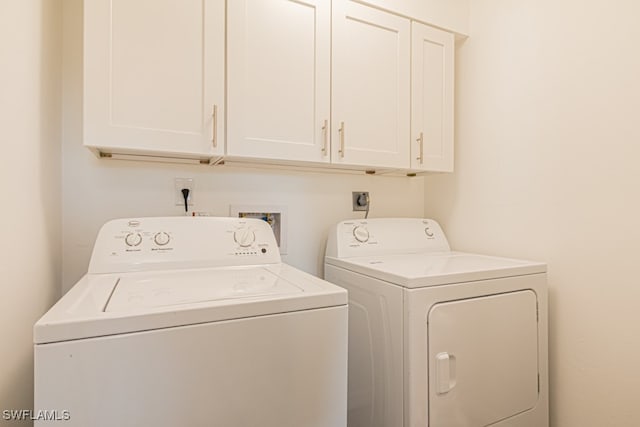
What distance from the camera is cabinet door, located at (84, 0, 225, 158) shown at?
1.08m

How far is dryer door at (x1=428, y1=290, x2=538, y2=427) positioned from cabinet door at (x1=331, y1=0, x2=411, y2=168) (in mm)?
772

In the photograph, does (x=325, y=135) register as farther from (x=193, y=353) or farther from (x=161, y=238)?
(x=193, y=353)

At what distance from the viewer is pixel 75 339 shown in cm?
66

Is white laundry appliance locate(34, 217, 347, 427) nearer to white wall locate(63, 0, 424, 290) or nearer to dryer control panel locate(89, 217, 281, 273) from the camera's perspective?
dryer control panel locate(89, 217, 281, 273)

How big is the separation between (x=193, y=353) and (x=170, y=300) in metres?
0.15

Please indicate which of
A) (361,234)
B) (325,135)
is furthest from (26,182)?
(361,234)

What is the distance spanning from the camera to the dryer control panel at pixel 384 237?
160cm

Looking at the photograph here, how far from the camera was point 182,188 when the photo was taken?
57.2 inches

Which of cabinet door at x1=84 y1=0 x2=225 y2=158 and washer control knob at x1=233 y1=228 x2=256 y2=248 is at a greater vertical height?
cabinet door at x1=84 y1=0 x2=225 y2=158

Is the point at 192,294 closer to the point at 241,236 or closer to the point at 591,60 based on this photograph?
the point at 241,236

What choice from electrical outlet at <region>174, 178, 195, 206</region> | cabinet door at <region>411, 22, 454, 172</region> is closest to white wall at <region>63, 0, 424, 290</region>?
electrical outlet at <region>174, 178, 195, 206</region>

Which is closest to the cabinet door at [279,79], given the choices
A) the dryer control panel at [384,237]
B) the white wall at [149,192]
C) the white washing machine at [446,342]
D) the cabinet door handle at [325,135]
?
the cabinet door handle at [325,135]

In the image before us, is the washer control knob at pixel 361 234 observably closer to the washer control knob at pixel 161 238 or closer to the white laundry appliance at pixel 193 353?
the white laundry appliance at pixel 193 353

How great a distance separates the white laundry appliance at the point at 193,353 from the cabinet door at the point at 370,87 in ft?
2.51
